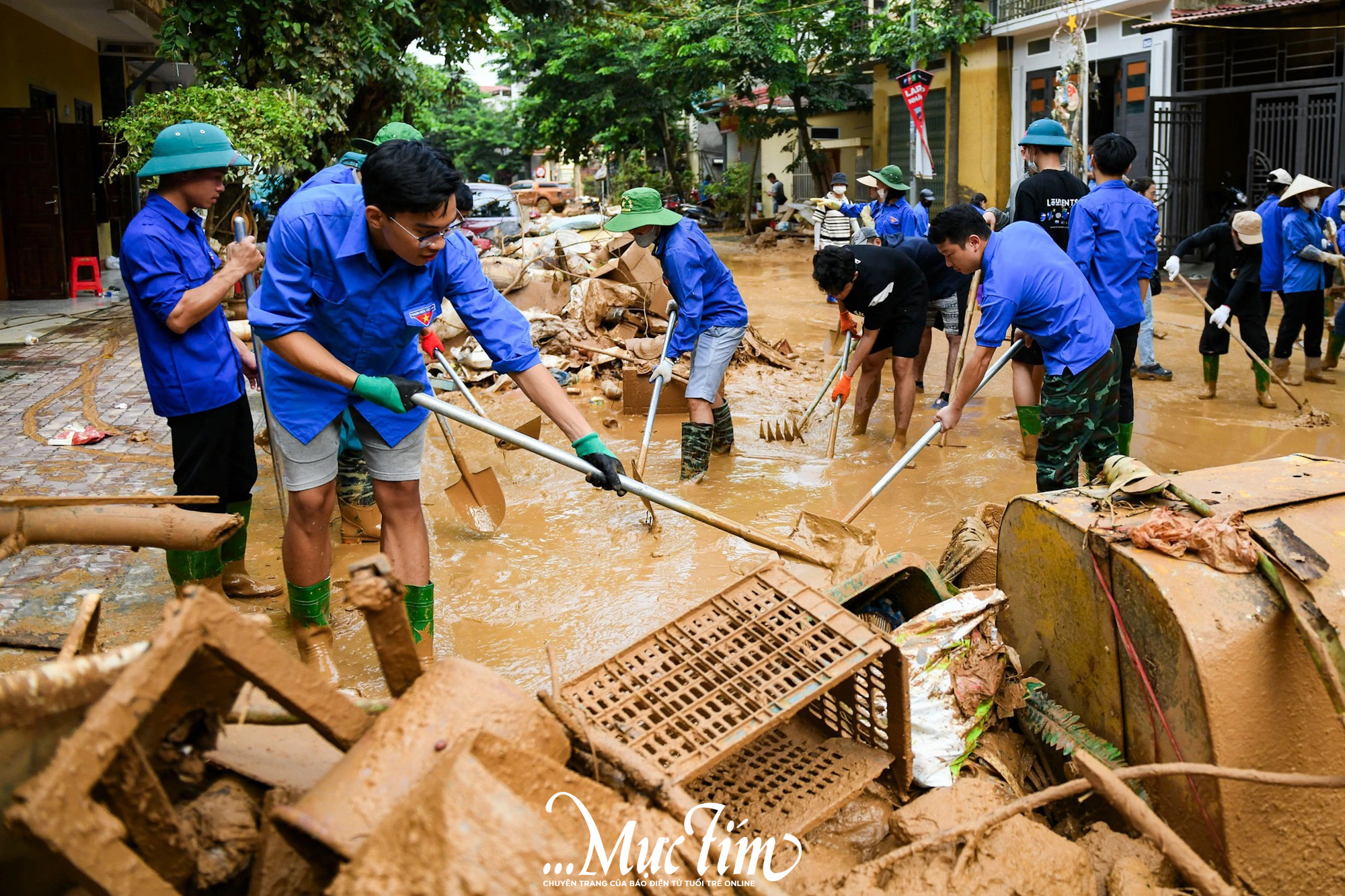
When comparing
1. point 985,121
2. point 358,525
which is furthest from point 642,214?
point 985,121

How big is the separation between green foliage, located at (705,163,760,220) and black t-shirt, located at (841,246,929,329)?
798 inches

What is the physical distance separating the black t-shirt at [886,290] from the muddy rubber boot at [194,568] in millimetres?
4006

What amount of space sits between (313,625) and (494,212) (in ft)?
66.5

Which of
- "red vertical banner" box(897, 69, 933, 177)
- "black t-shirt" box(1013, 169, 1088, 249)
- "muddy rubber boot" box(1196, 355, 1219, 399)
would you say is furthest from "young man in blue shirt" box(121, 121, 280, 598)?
"red vertical banner" box(897, 69, 933, 177)

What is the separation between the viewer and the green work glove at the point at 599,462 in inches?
129

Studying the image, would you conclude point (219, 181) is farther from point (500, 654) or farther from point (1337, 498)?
point (1337, 498)

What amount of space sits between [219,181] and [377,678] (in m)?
1.98

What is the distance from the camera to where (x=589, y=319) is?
10.0m

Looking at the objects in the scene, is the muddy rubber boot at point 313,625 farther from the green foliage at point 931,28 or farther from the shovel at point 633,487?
the green foliage at point 931,28

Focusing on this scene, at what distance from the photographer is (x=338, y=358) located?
338cm

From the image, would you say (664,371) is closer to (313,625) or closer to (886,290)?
(886,290)

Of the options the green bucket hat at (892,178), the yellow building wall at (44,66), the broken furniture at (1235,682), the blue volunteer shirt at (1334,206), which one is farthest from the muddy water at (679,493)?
the yellow building wall at (44,66)

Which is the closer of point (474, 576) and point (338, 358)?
point (338, 358)

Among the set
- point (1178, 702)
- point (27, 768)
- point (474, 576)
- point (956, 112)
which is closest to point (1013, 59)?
point (956, 112)
